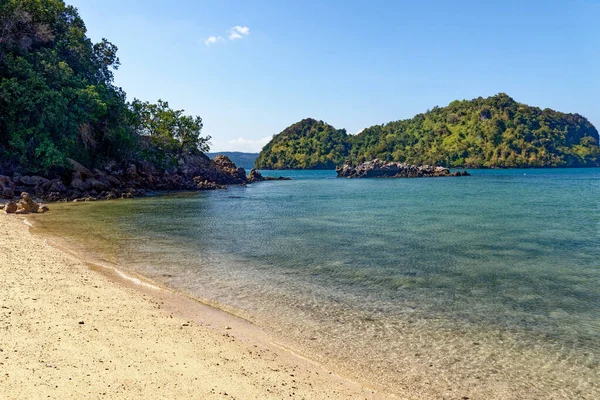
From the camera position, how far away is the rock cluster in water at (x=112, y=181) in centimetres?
4156

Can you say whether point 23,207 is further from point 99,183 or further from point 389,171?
point 389,171

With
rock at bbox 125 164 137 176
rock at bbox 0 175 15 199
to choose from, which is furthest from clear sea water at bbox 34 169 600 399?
rock at bbox 125 164 137 176

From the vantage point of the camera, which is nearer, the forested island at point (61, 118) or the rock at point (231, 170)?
the forested island at point (61, 118)

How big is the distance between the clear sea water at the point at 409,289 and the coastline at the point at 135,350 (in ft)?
2.94

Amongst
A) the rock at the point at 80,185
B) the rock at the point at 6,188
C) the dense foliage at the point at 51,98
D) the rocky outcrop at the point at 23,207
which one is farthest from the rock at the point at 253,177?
the rocky outcrop at the point at 23,207

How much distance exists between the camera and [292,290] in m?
12.8

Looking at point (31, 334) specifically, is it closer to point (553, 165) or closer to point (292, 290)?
point (292, 290)

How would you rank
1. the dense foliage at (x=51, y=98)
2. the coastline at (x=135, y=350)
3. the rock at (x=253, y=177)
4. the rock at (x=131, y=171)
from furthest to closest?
1. the rock at (x=253, y=177)
2. the rock at (x=131, y=171)
3. the dense foliage at (x=51, y=98)
4. the coastline at (x=135, y=350)

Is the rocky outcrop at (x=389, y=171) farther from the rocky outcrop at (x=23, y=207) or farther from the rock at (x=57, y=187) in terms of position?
the rocky outcrop at (x=23, y=207)

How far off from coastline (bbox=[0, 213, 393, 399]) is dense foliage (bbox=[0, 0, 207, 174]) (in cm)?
3667

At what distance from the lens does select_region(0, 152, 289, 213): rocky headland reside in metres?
37.1

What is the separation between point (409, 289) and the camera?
12.9 meters

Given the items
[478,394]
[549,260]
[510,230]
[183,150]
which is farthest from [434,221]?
[183,150]

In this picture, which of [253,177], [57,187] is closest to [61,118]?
[57,187]
